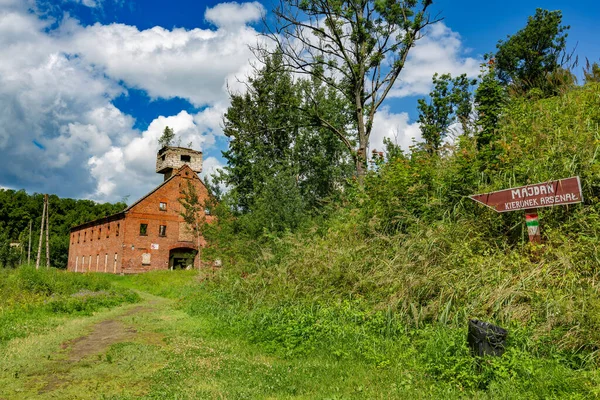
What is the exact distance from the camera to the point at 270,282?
419 inches

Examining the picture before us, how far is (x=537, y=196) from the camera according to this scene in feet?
19.9

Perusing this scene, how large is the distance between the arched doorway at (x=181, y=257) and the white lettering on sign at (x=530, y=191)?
39945mm

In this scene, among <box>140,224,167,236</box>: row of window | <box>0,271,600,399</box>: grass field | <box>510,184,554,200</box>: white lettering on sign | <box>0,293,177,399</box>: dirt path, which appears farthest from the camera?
<box>140,224,167,236</box>: row of window

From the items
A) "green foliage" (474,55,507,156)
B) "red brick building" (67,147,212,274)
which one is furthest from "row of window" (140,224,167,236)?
"green foliage" (474,55,507,156)

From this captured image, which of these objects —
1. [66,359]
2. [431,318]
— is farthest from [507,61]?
[66,359]

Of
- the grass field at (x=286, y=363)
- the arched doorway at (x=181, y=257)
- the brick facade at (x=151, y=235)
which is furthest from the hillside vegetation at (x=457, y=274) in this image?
the arched doorway at (x=181, y=257)

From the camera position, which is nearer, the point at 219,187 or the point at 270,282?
the point at 270,282

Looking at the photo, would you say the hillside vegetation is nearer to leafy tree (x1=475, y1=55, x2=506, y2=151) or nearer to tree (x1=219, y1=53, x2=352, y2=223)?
leafy tree (x1=475, y1=55, x2=506, y2=151)

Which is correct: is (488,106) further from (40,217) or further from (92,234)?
(40,217)

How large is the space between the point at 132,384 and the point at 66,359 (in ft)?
6.98

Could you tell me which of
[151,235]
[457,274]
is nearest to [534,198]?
[457,274]

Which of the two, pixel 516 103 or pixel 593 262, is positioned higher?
pixel 516 103

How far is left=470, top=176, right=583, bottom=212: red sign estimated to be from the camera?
563 cm

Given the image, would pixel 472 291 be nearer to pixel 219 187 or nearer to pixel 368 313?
pixel 368 313
